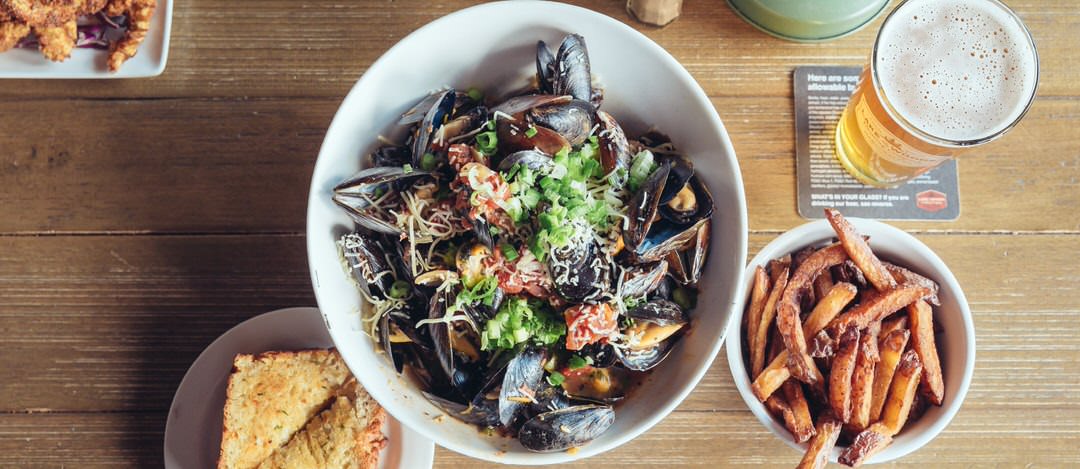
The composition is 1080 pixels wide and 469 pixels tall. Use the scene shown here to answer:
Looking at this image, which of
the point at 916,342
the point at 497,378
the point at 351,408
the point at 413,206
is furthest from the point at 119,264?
the point at 916,342

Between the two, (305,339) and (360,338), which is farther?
(305,339)

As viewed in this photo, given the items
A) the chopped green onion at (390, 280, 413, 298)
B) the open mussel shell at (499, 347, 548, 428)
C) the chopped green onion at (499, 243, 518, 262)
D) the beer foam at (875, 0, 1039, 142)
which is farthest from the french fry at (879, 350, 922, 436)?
the chopped green onion at (390, 280, 413, 298)

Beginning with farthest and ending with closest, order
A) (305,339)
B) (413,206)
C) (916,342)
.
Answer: (305,339)
(916,342)
(413,206)

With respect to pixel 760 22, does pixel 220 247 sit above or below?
below

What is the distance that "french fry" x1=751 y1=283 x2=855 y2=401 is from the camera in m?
2.05

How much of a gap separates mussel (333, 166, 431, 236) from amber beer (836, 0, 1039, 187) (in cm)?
123

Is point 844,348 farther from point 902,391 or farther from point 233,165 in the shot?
point 233,165

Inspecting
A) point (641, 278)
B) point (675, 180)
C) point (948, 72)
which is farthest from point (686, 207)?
point (948, 72)

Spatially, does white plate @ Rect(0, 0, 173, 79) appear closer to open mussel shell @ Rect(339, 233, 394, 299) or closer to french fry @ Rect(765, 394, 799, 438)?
open mussel shell @ Rect(339, 233, 394, 299)

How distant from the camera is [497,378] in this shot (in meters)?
1.92

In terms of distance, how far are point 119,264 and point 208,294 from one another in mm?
288

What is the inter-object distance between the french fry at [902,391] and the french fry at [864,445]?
0.04 m

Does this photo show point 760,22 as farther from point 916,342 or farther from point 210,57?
point 210,57

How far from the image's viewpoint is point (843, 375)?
2023 millimetres
